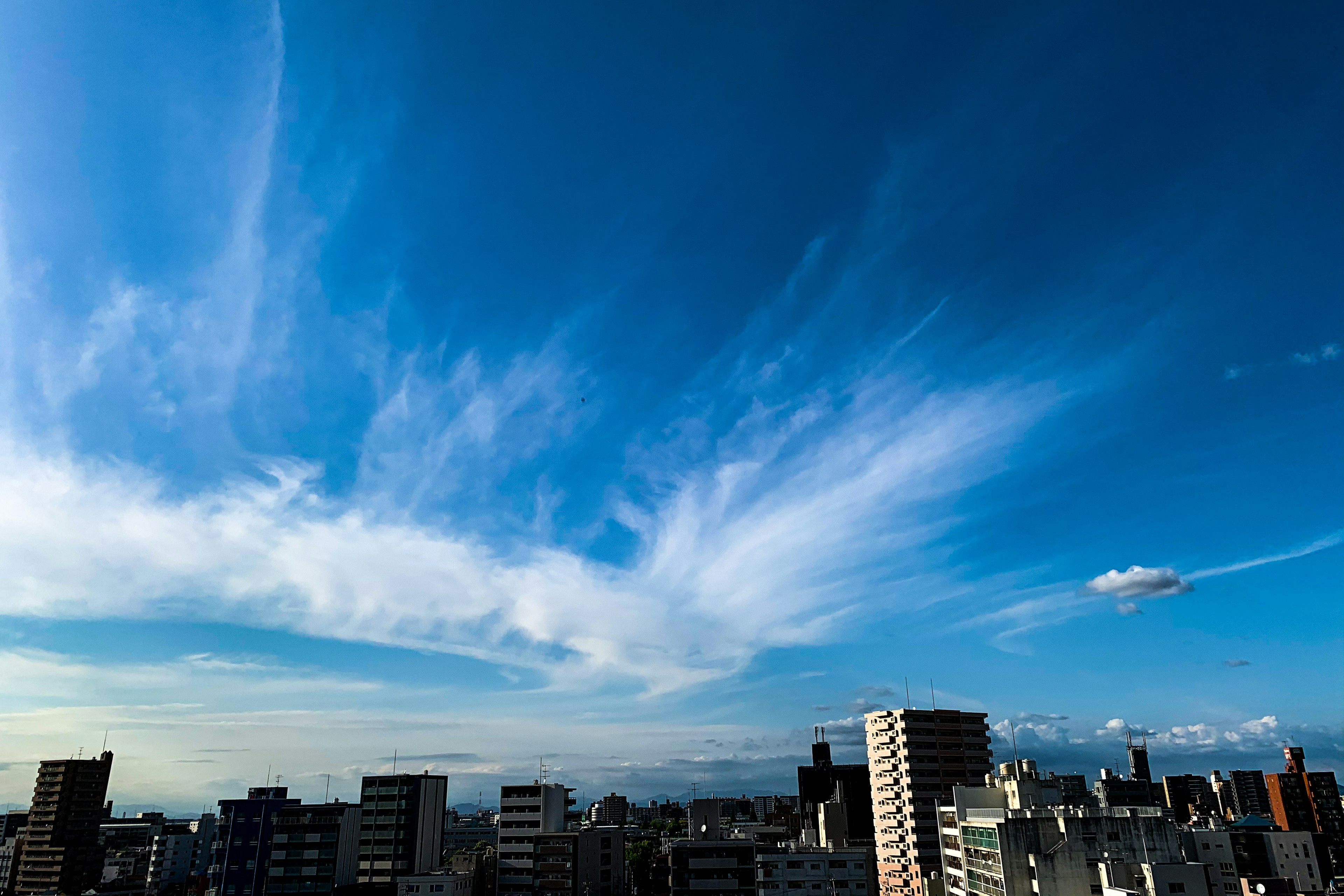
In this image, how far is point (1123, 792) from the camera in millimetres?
146750

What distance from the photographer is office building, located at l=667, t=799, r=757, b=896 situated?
82625 mm

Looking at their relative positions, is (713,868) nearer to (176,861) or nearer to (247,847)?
(247,847)

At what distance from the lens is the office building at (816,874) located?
82688 mm

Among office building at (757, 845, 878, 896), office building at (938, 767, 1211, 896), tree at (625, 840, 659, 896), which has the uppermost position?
office building at (938, 767, 1211, 896)

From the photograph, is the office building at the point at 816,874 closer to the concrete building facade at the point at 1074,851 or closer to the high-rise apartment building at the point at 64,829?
the concrete building facade at the point at 1074,851

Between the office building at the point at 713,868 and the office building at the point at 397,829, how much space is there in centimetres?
3194

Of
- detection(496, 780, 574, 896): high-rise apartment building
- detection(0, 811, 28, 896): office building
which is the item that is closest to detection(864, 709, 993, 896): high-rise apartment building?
detection(496, 780, 574, 896): high-rise apartment building

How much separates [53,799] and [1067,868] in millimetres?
158807

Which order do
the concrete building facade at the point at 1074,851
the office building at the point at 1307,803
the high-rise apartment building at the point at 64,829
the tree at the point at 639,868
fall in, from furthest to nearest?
1. the office building at the point at 1307,803
2. the high-rise apartment building at the point at 64,829
3. the tree at the point at 639,868
4. the concrete building facade at the point at 1074,851

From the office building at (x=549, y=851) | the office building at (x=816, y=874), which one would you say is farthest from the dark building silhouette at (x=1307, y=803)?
the office building at (x=549, y=851)

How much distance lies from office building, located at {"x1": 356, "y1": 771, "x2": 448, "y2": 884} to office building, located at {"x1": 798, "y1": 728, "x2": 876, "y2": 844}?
6602 centimetres

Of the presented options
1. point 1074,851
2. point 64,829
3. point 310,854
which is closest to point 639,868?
point 310,854

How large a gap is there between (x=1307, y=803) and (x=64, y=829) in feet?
764

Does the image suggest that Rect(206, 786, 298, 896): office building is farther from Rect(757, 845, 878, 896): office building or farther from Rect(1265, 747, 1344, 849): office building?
Rect(1265, 747, 1344, 849): office building
